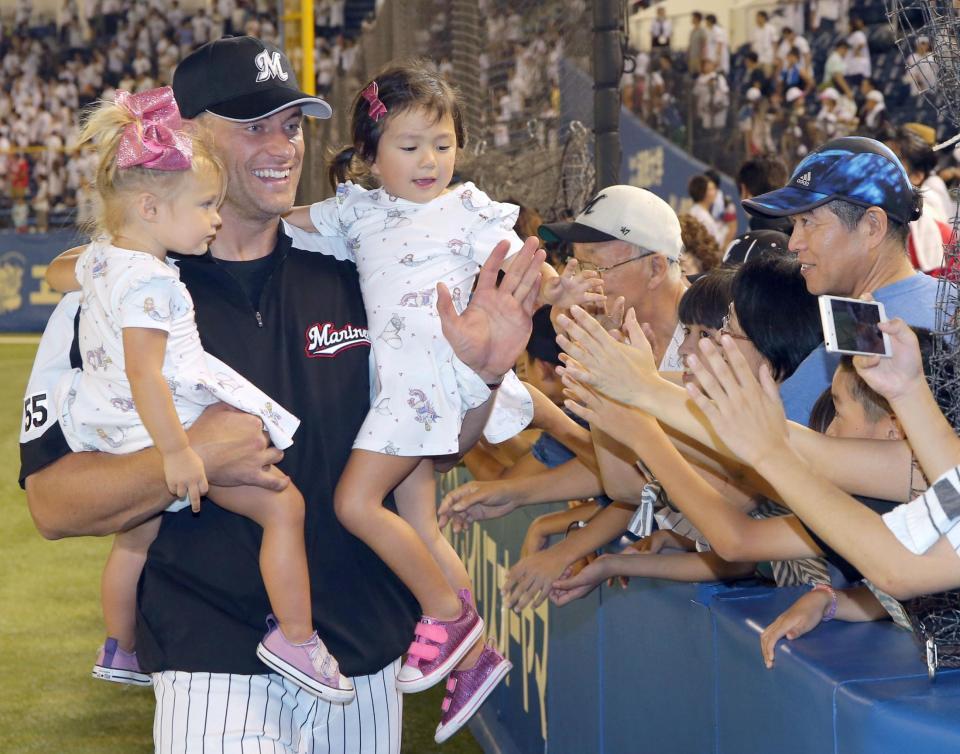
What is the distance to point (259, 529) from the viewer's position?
8.79ft

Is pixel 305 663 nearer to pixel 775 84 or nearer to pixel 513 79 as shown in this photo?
pixel 513 79

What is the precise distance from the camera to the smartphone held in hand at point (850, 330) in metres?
1.92

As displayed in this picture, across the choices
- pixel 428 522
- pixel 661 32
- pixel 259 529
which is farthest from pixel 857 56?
pixel 259 529

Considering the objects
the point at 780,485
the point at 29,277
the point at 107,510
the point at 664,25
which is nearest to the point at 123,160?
the point at 107,510

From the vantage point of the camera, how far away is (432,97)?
127 inches

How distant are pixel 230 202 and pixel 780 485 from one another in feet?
4.33

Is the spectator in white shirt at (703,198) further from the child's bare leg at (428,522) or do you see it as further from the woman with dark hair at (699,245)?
the child's bare leg at (428,522)

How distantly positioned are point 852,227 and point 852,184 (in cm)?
12

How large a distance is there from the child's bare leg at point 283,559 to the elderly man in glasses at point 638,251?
2.02 m

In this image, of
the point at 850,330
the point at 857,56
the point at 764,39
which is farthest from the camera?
the point at 764,39

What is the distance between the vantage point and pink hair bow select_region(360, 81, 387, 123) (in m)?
3.23

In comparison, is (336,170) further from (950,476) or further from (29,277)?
(29,277)

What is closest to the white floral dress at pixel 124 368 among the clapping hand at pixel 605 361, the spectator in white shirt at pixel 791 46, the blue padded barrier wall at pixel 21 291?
the clapping hand at pixel 605 361

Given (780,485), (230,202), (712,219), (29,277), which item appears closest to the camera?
(780,485)
